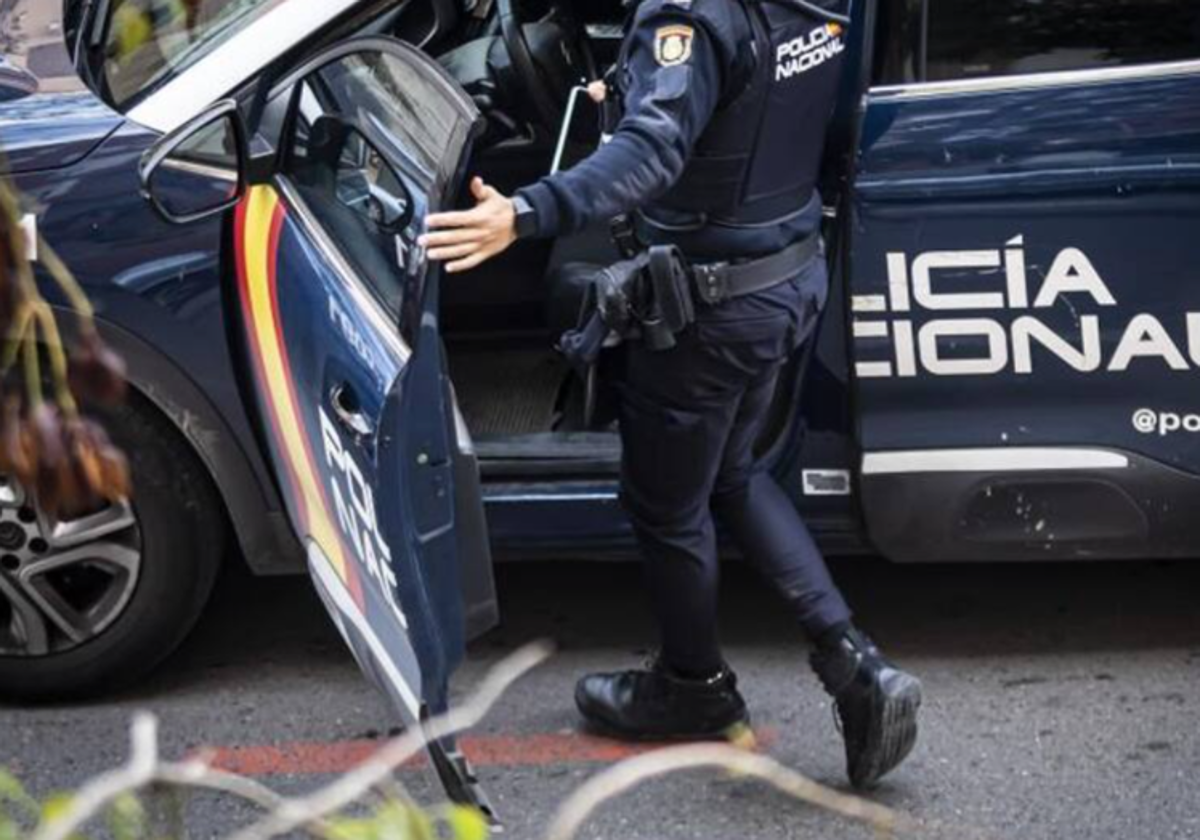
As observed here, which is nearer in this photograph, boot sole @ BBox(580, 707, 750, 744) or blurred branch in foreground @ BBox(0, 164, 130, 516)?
blurred branch in foreground @ BBox(0, 164, 130, 516)

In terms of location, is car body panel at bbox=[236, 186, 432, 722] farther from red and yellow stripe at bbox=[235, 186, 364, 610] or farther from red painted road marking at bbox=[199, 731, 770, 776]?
red painted road marking at bbox=[199, 731, 770, 776]

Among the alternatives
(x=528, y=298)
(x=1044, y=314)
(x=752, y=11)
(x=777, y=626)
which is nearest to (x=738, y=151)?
(x=752, y=11)

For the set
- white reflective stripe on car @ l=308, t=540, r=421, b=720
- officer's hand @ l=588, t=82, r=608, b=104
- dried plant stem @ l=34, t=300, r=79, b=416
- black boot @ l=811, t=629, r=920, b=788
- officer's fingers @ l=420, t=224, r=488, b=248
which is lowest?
black boot @ l=811, t=629, r=920, b=788

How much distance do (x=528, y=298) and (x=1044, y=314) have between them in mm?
1708

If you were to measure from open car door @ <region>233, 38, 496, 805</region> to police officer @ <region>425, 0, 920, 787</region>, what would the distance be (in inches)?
10.2

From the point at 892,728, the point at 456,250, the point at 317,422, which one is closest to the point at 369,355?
the point at 317,422

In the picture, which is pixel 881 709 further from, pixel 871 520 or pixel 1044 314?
pixel 1044 314

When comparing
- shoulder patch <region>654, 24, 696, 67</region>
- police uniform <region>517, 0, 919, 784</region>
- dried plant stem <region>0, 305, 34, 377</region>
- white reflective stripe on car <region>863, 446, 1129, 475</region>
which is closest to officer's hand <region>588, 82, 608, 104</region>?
police uniform <region>517, 0, 919, 784</region>

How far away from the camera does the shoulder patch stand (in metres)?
3.38

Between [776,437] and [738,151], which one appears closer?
[738,151]

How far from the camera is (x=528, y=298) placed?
17.7 feet

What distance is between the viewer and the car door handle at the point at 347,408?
11.4 feet

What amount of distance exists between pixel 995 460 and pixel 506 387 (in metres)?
1.32

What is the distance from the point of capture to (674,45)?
339 centimetres
